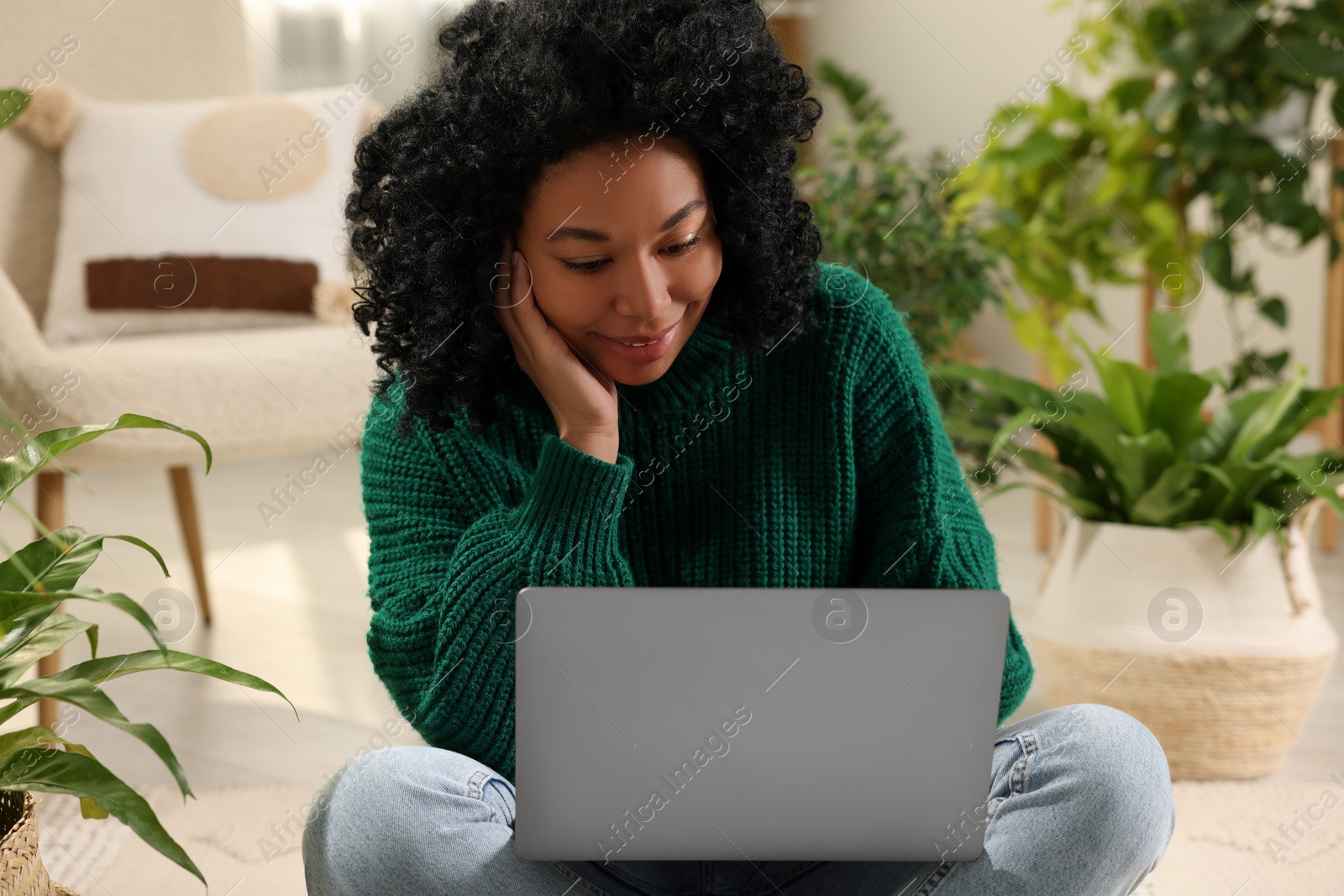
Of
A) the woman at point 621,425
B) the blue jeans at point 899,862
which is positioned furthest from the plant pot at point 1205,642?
the blue jeans at point 899,862

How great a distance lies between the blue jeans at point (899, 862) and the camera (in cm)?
86

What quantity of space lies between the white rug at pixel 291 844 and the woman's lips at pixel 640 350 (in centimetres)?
72

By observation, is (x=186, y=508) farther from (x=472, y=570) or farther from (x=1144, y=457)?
(x=1144, y=457)

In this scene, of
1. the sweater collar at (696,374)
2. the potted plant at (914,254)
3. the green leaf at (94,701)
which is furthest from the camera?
the potted plant at (914,254)

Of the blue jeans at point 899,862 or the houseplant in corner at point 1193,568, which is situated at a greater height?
the blue jeans at point 899,862

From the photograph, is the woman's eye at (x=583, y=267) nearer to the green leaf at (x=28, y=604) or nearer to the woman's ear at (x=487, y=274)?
the woman's ear at (x=487, y=274)

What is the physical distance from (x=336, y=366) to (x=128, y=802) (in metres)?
1.24

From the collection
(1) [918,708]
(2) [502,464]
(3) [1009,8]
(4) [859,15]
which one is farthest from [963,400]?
(4) [859,15]

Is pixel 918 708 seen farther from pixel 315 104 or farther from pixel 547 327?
pixel 315 104

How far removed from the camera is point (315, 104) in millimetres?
2172

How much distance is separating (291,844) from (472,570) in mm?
632

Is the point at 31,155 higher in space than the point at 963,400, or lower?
higher

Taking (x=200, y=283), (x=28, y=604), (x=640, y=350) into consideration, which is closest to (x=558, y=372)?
(x=640, y=350)

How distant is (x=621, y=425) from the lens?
1.11m
